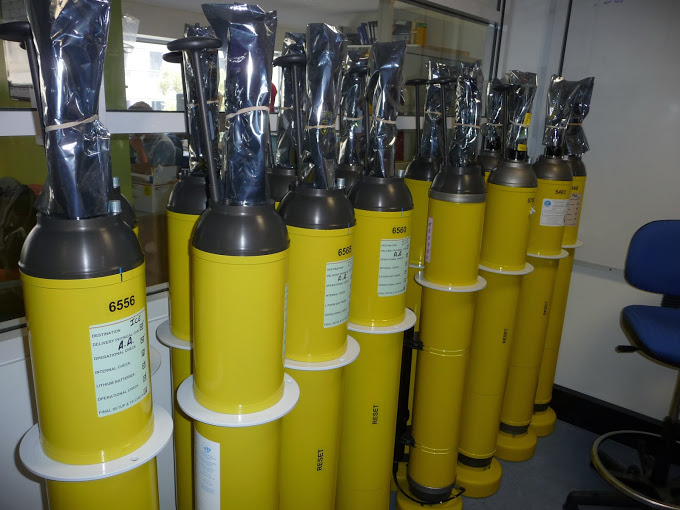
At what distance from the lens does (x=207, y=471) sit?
1.12m

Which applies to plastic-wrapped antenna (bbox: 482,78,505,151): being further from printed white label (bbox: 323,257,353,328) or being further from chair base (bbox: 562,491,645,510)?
chair base (bbox: 562,491,645,510)

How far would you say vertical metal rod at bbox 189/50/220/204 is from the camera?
0.94 metres

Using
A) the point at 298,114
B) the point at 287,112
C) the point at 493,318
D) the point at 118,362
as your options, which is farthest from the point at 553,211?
the point at 118,362

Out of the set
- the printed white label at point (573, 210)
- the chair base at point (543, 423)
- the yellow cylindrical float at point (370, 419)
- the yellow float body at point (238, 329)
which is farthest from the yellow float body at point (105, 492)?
the chair base at point (543, 423)

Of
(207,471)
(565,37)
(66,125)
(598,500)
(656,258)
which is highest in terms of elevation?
(565,37)

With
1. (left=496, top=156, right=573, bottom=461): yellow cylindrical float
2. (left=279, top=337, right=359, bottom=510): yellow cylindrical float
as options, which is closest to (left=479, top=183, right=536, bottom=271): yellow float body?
(left=496, top=156, right=573, bottom=461): yellow cylindrical float

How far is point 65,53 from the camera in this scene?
2.55ft

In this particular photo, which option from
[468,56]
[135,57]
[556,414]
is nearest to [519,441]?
[556,414]

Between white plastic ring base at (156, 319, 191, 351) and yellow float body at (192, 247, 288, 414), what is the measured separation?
187 mm

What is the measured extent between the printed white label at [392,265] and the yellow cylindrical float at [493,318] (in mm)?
587

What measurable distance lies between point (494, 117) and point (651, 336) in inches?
40.3

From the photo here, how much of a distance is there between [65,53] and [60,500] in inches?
30.3

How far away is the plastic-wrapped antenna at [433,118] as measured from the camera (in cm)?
183

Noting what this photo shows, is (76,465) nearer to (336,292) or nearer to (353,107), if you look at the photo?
(336,292)
